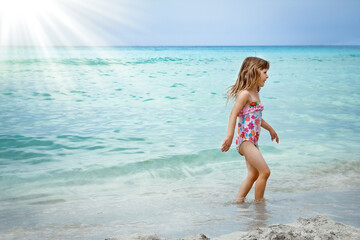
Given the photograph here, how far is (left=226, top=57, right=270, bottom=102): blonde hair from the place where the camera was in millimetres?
3828

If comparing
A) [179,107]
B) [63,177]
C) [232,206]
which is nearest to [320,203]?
[232,206]

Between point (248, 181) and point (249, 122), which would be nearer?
point (249, 122)

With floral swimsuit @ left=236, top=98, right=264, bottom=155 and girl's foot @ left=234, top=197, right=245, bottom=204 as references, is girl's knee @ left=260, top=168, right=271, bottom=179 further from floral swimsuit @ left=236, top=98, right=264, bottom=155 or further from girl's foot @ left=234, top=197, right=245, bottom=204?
girl's foot @ left=234, top=197, right=245, bottom=204

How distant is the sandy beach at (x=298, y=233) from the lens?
2.71 metres

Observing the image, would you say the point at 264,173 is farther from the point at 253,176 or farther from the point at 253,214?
the point at 253,214

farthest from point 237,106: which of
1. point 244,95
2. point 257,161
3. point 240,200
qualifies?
point 240,200

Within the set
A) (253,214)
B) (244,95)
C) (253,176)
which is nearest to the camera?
(253,214)

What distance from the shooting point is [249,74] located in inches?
151

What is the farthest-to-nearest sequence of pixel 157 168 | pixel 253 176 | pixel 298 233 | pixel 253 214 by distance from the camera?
pixel 157 168 → pixel 253 176 → pixel 253 214 → pixel 298 233

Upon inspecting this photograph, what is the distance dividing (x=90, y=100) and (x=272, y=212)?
1052cm

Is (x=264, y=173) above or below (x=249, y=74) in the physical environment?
below

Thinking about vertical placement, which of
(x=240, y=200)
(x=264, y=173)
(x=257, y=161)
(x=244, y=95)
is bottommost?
(x=240, y=200)

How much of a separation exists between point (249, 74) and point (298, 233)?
65.3 inches

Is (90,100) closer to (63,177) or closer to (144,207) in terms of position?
(63,177)
